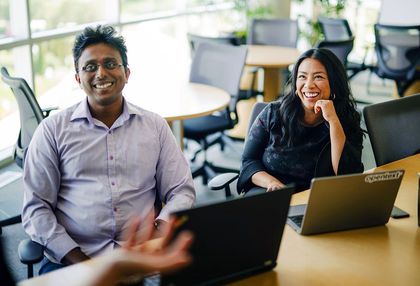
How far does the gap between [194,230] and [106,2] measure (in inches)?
191

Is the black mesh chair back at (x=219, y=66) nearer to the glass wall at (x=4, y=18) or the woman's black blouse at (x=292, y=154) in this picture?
the woman's black blouse at (x=292, y=154)

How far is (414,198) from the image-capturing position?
2.06 m

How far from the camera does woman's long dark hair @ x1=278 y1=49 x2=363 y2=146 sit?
7.57 ft

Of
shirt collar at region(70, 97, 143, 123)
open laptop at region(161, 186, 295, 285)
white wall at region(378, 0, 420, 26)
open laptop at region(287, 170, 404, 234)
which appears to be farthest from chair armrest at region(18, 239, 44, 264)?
white wall at region(378, 0, 420, 26)

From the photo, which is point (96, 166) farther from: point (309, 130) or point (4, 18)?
point (4, 18)

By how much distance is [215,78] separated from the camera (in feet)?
13.0

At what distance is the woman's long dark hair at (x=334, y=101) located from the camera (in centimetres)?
231

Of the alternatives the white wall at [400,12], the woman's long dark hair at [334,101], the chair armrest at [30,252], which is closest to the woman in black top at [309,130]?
the woman's long dark hair at [334,101]

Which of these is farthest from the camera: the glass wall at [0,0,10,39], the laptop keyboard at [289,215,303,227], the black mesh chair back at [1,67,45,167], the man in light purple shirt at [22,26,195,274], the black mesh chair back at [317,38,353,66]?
the black mesh chair back at [317,38,353,66]

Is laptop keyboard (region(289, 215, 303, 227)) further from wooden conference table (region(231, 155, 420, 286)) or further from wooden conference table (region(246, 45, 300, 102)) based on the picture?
wooden conference table (region(246, 45, 300, 102))

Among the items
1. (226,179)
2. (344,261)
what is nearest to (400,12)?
(226,179)

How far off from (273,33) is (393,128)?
3.46 m

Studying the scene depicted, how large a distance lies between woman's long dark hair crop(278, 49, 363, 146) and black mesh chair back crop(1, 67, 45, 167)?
117 centimetres

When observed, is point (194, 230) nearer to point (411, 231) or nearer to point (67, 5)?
point (411, 231)
